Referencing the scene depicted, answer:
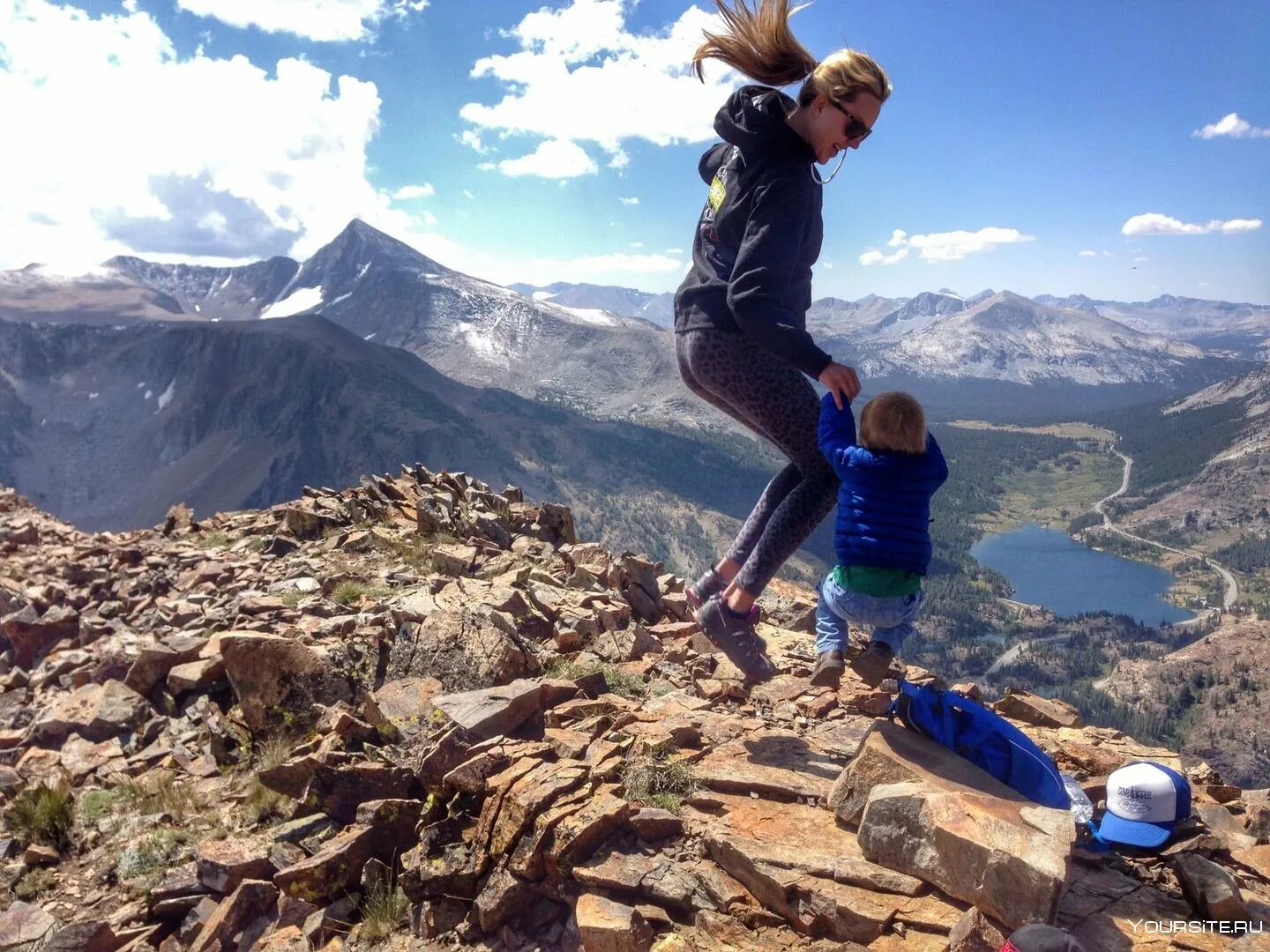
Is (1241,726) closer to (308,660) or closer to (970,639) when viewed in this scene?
(970,639)

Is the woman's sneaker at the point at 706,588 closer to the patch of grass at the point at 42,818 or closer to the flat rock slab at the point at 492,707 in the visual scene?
the flat rock slab at the point at 492,707

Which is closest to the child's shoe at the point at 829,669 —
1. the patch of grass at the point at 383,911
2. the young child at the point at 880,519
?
the young child at the point at 880,519

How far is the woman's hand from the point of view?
5.13 m

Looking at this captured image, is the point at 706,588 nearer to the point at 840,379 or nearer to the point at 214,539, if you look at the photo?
the point at 840,379

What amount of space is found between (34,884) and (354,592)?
175 inches

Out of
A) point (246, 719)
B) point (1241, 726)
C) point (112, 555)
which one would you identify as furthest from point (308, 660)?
point (1241, 726)

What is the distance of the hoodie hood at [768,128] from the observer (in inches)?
204

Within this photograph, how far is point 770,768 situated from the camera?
5293 mm

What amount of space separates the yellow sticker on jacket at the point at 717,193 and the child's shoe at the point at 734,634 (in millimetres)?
3017

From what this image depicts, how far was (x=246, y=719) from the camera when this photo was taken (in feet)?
23.9

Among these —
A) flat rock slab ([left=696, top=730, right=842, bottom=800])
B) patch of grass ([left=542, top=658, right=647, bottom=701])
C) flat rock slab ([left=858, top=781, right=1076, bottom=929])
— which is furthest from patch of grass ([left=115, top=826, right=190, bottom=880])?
flat rock slab ([left=858, top=781, right=1076, bottom=929])

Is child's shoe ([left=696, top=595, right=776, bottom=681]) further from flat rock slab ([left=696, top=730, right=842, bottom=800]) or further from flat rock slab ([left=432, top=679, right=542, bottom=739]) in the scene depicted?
flat rock slab ([left=432, top=679, right=542, bottom=739])

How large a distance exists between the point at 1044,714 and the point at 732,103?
6.52 meters

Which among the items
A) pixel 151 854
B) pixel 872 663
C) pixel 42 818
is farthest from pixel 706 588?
pixel 42 818
